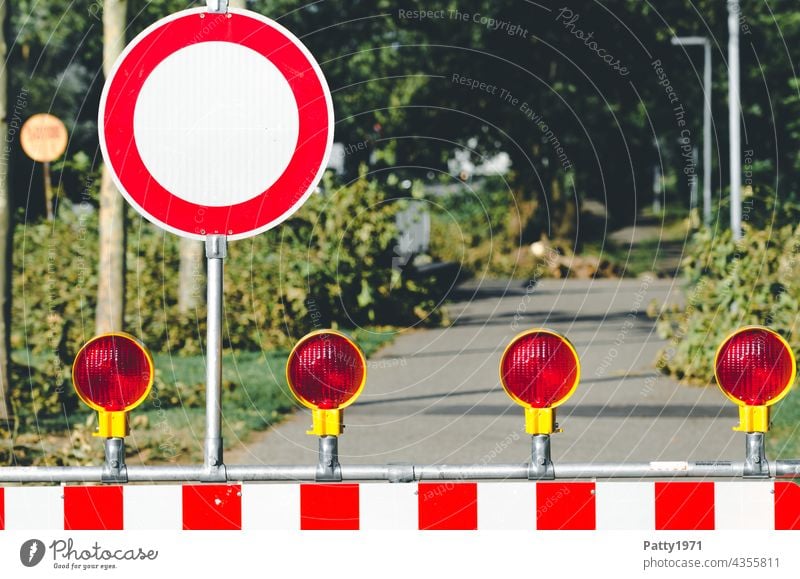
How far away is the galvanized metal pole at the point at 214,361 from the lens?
11.5 ft

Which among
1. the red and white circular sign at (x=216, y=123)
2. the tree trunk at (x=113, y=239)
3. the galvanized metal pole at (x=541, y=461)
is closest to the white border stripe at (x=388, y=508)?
the galvanized metal pole at (x=541, y=461)

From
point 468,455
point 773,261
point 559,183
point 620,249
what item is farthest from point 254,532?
point 620,249

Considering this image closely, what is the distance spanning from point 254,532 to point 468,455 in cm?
525

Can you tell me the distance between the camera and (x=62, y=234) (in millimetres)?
19188

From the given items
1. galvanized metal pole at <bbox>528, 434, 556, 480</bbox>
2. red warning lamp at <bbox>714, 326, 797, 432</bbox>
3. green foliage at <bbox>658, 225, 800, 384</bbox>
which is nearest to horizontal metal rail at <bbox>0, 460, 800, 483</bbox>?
galvanized metal pole at <bbox>528, 434, 556, 480</bbox>

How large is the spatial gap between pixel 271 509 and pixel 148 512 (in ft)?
1.01

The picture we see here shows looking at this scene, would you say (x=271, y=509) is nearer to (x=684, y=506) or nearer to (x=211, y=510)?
(x=211, y=510)

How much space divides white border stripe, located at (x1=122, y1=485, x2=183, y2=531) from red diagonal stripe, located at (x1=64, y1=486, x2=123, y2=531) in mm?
20

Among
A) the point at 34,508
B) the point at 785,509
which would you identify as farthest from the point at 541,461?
the point at 34,508

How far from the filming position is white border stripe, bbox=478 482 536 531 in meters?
3.62

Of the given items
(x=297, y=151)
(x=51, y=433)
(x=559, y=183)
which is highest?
(x=559, y=183)

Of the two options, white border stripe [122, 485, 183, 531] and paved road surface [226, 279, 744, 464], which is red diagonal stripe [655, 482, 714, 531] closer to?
white border stripe [122, 485, 183, 531]

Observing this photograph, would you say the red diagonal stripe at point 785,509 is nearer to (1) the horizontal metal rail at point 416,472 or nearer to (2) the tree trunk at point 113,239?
(1) the horizontal metal rail at point 416,472

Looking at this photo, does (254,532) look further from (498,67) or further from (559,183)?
(559,183)
